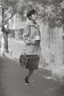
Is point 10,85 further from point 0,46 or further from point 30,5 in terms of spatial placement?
point 30,5

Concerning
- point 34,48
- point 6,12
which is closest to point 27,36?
point 34,48

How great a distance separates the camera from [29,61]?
1634 millimetres

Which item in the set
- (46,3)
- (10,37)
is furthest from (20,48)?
(46,3)

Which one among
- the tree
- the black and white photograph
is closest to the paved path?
the black and white photograph

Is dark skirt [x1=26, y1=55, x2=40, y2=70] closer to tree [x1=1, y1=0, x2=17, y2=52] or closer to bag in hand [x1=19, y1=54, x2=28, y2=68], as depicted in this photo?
bag in hand [x1=19, y1=54, x2=28, y2=68]

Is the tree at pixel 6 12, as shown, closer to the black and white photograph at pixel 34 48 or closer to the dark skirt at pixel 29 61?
the black and white photograph at pixel 34 48

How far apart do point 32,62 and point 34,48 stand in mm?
84

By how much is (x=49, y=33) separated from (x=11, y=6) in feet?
0.88

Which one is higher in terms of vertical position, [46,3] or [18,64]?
[46,3]

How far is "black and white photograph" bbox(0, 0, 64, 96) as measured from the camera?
1605 mm

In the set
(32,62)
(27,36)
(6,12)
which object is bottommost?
(32,62)

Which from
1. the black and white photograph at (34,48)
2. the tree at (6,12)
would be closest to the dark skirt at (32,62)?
the black and white photograph at (34,48)

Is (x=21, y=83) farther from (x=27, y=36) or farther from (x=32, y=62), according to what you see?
(x=27, y=36)

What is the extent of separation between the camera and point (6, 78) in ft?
5.34
